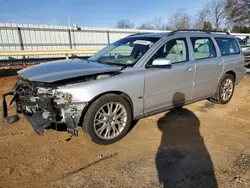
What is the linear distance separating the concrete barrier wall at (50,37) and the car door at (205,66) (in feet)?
36.7

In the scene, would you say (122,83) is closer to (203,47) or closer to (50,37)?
(203,47)

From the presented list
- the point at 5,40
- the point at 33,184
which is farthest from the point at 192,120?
the point at 5,40

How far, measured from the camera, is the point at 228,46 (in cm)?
520

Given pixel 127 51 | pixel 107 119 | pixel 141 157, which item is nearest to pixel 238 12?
pixel 127 51

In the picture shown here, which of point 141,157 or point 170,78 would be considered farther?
point 170,78

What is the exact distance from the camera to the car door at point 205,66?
430 cm

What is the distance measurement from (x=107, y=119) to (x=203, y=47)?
2.82m

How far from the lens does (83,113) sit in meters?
3.01

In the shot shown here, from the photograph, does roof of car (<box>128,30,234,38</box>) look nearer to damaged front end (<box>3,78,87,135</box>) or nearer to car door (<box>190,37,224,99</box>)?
car door (<box>190,37,224,99</box>)

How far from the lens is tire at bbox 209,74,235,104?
196 inches

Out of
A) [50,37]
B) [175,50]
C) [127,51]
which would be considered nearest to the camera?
[175,50]

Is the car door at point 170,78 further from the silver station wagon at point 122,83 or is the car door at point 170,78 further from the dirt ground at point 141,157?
the dirt ground at point 141,157

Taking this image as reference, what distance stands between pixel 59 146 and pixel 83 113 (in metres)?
0.75

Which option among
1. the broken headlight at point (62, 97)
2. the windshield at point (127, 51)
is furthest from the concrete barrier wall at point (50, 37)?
the broken headlight at point (62, 97)
